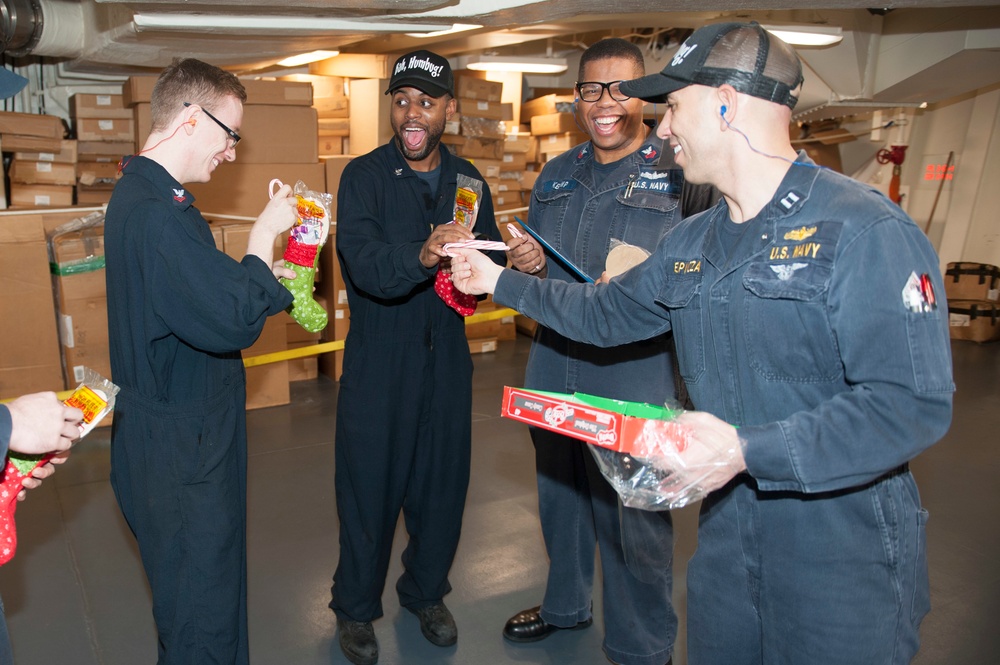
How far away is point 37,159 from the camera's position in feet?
17.7

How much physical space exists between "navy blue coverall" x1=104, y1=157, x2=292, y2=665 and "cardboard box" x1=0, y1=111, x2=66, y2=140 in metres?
4.04

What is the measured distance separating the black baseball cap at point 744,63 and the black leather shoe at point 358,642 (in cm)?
217

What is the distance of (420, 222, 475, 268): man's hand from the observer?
7.56ft

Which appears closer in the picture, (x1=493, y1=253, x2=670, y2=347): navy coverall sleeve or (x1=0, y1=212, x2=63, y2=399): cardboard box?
(x1=493, y1=253, x2=670, y2=347): navy coverall sleeve

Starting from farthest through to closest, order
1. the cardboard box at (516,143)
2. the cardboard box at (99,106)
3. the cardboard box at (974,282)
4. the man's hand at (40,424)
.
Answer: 1. the cardboard box at (974,282)
2. the cardboard box at (516,143)
3. the cardboard box at (99,106)
4. the man's hand at (40,424)

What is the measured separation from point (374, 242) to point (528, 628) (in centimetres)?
153

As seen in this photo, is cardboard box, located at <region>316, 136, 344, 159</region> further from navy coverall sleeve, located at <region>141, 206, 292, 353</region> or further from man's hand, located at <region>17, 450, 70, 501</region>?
man's hand, located at <region>17, 450, 70, 501</region>

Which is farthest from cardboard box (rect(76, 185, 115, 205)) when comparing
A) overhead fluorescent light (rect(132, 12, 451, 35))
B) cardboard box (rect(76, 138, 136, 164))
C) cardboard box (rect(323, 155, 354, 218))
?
overhead fluorescent light (rect(132, 12, 451, 35))

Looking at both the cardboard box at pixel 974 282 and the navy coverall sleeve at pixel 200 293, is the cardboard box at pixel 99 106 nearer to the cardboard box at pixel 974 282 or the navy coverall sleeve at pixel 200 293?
the navy coverall sleeve at pixel 200 293

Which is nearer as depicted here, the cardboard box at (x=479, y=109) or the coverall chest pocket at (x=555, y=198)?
the coverall chest pocket at (x=555, y=198)

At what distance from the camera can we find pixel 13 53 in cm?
511

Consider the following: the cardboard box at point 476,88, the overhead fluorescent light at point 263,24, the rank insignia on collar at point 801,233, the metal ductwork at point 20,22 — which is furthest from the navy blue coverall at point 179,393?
the cardboard box at point 476,88

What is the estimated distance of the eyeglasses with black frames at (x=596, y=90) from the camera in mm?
2543

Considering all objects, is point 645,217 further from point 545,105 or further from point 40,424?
point 545,105
